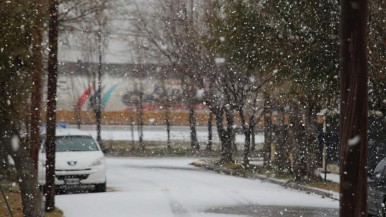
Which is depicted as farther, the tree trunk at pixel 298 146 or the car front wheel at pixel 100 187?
the tree trunk at pixel 298 146

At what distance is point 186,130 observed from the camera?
62.7 meters

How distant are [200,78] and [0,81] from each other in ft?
67.2

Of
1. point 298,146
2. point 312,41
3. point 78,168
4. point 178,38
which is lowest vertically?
point 78,168

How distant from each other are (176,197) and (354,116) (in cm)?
1247

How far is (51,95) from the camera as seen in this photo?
15320mm

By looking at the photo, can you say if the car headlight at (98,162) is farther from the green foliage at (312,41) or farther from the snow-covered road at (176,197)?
the green foliage at (312,41)

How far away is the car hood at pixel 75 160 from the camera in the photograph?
20.5 metres

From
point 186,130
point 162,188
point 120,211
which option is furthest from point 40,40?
point 186,130

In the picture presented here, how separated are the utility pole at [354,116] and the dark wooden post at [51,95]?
872 cm

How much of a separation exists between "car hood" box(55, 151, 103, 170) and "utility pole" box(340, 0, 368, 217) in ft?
Result: 46.9

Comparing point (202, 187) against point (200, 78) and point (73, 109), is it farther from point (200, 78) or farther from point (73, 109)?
point (73, 109)

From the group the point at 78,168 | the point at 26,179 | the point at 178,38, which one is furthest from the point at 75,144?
the point at 178,38

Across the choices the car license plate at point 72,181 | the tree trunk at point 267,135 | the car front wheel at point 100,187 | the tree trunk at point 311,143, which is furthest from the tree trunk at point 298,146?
the car license plate at point 72,181

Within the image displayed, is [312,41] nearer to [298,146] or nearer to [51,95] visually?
[51,95]
